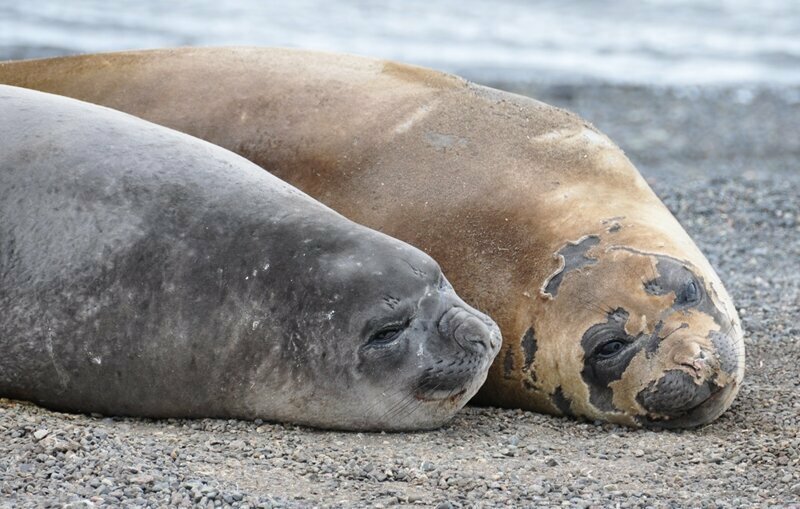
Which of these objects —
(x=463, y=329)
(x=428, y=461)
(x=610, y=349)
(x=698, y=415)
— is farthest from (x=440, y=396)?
(x=698, y=415)

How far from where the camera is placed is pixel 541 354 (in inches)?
213

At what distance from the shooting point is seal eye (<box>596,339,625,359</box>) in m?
5.26

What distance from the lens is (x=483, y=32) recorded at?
24625 millimetres

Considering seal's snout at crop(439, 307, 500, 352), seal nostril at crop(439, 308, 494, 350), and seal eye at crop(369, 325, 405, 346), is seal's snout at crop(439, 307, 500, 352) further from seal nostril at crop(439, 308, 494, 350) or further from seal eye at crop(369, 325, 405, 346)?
seal eye at crop(369, 325, 405, 346)

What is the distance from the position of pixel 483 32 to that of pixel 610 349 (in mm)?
19917

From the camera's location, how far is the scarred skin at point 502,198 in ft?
17.3

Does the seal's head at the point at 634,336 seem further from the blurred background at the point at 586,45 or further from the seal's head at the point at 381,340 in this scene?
the blurred background at the point at 586,45

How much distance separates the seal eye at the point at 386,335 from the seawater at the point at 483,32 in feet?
43.9

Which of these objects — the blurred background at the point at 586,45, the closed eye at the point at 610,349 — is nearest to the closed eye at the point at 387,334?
the closed eye at the point at 610,349

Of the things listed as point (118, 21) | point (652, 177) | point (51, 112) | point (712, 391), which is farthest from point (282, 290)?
point (118, 21)

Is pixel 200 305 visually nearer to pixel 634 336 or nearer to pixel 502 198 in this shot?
pixel 502 198

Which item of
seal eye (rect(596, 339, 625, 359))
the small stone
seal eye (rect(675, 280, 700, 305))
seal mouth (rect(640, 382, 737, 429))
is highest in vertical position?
seal eye (rect(675, 280, 700, 305))

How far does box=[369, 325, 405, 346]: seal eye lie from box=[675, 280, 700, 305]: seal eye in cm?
125

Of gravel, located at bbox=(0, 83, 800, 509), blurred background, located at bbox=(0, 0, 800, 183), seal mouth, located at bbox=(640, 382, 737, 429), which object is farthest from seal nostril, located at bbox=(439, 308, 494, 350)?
blurred background, located at bbox=(0, 0, 800, 183)
